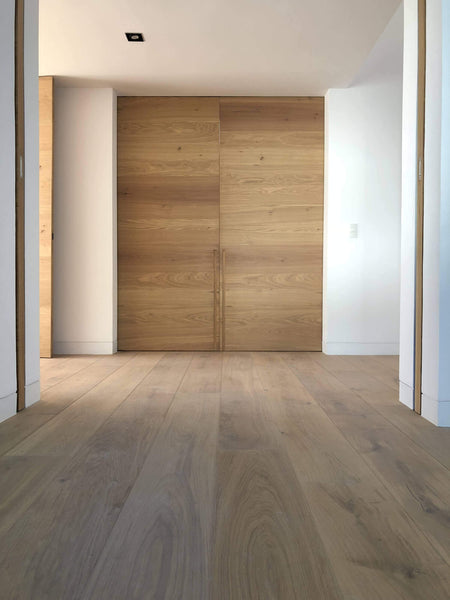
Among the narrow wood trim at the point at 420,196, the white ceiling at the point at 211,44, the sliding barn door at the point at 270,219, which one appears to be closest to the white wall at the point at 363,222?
the sliding barn door at the point at 270,219

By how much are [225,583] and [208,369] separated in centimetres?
303

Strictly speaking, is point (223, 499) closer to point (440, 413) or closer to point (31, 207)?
point (440, 413)

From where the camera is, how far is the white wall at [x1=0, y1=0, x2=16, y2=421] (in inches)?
102

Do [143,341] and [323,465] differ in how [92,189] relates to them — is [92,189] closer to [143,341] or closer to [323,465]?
[143,341]

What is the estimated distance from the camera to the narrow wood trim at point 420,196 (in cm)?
268

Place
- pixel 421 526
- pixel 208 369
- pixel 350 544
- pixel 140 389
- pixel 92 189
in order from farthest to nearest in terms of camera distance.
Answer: pixel 92 189 < pixel 208 369 < pixel 140 389 < pixel 421 526 < pixel 350 544

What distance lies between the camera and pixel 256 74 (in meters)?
4.71

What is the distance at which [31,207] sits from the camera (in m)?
2.96

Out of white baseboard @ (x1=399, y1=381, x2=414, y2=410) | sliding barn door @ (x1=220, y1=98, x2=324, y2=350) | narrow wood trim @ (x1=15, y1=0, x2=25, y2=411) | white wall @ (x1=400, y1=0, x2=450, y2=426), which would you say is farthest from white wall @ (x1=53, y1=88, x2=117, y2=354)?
white wall @ (x1=400, y1=0, x2=450, y2=426)

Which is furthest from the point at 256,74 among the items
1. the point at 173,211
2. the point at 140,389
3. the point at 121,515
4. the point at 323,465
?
the point at 121,515

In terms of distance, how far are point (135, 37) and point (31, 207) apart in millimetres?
1748

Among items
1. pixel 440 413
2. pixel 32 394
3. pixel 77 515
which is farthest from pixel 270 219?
pixel 77 515

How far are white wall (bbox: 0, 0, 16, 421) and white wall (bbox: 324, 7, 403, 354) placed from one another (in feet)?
10.3

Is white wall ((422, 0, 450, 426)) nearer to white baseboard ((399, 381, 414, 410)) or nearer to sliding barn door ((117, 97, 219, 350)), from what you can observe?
white baseboard ((399, 381, 414, 410))
